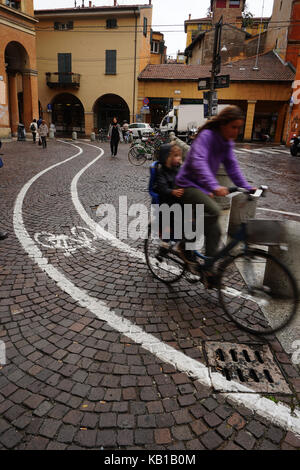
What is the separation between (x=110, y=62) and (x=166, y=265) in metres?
35.6

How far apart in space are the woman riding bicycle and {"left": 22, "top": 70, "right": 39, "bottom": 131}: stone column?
2600 centimetres

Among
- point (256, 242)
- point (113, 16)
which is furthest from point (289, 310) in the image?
point (113, 16)

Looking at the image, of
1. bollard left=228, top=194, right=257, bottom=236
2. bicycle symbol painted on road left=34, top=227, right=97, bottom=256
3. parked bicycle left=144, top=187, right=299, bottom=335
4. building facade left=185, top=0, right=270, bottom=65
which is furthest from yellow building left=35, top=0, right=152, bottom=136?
parked bicycle left=144, top=187, right=299, bottom=335

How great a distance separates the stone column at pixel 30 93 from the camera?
2488 cm

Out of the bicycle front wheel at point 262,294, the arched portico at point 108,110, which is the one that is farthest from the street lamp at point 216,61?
the arched portico at point 108,110

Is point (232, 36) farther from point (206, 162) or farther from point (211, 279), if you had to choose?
point (211, 279)

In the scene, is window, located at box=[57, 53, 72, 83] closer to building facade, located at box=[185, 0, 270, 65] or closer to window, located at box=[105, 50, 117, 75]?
window, located at box=[105, 50, 117, 75]

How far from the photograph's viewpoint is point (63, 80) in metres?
35.2

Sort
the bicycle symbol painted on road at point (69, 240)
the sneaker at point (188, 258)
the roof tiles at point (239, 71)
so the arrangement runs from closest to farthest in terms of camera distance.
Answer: the sneaker at point (188, 258) < the bicycle symbol painted on road at point (69, 240) < the roof tiles at point (239, 71)

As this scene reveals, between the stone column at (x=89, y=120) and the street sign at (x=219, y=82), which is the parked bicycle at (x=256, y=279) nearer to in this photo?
the street sign at (x=219, y=82)

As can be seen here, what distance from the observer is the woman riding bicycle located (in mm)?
3059

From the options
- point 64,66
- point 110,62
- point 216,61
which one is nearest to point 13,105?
point 64,66
